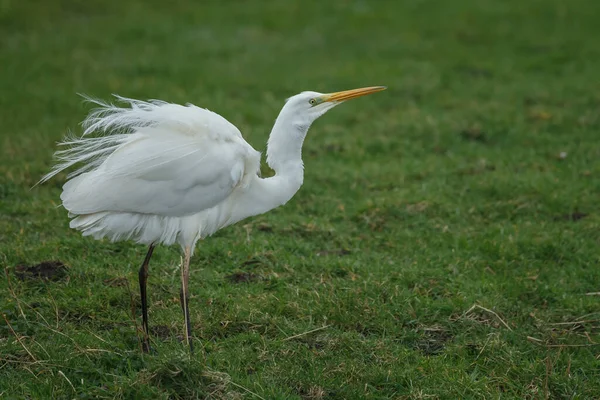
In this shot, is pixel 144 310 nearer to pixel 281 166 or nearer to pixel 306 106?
pixel 281 166

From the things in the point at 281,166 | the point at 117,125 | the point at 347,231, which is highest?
the point at 117,125

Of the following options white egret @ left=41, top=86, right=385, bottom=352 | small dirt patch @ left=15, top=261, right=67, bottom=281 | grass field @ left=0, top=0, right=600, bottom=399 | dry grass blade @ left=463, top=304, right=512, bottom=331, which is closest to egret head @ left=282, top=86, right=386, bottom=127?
white egret @ left=41, top=86, right=385, bottom=352

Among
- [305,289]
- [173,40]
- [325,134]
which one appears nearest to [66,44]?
[173,40]

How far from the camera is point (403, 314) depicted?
5.46 meters

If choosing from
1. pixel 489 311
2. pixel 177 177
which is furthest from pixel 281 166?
pixel 489 311

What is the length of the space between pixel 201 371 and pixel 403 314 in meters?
1.67

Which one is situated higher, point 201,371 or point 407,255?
point 201,371

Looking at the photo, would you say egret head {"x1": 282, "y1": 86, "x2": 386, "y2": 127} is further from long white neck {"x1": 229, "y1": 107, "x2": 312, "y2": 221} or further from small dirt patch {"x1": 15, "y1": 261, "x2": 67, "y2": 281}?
small dirt patch {"x1": 15, "y1": 261, "x2": 67, "y2": 281}

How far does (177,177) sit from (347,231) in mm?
2337

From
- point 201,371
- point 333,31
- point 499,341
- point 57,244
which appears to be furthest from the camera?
point 333,31

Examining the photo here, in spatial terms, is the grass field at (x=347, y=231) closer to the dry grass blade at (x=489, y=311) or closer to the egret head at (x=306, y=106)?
the dry grass blade at (x=489, y=311)

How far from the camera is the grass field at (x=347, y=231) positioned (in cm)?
473

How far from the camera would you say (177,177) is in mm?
4977

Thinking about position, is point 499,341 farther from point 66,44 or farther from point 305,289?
point 66,44
